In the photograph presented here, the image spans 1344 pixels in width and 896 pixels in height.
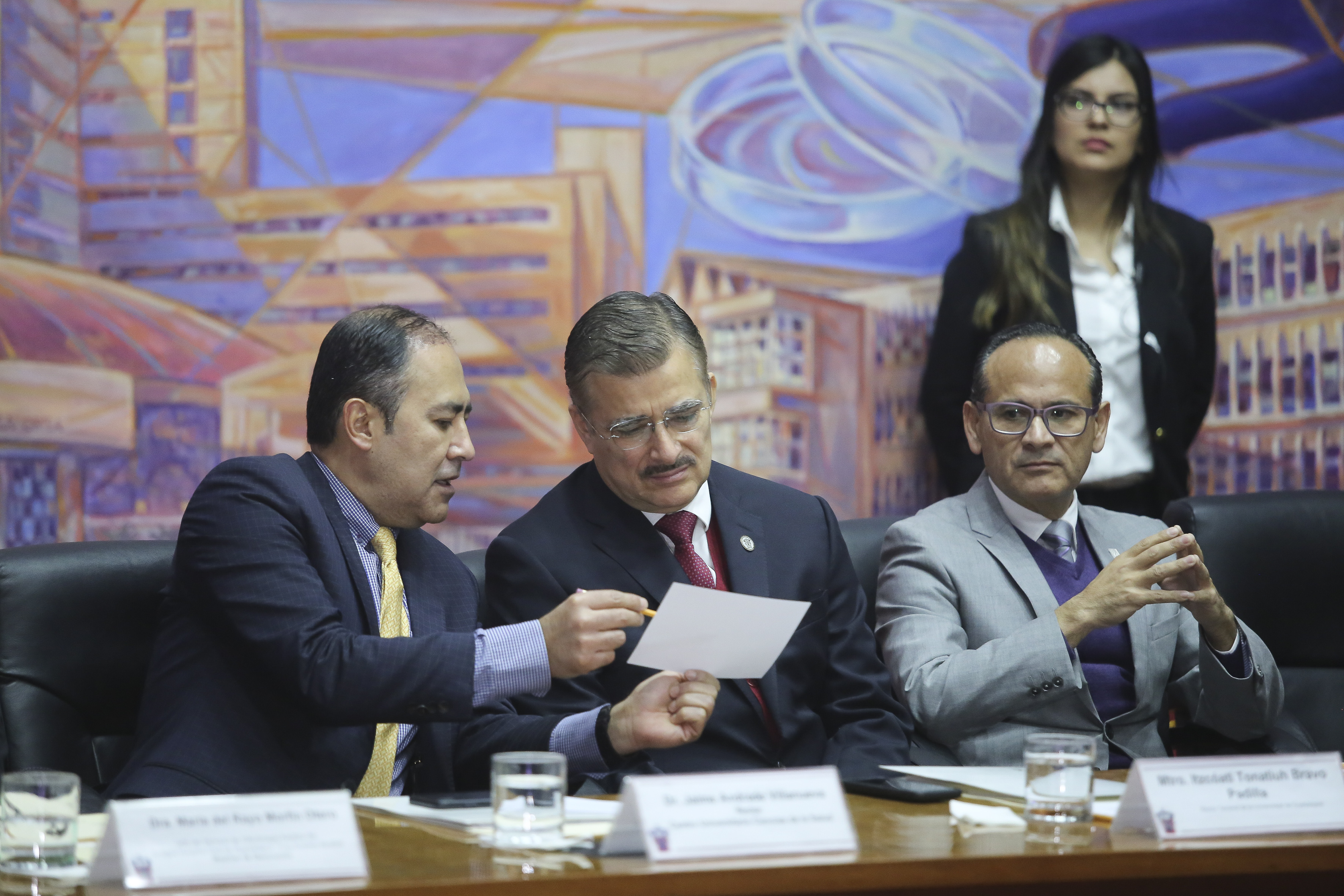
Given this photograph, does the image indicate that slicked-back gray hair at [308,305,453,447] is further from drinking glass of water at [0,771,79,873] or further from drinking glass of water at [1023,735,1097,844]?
drinking glass of water at [1023,735,1097,844]

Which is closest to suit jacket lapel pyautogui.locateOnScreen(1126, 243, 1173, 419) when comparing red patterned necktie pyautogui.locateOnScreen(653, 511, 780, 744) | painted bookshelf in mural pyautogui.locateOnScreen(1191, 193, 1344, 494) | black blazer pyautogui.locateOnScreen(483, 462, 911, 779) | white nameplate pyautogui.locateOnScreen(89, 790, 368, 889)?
painted bookshelf in mural pyautogui.locateOnScreen(1191, 193, 1344, 494)

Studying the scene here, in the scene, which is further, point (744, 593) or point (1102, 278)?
point (1102, 278)

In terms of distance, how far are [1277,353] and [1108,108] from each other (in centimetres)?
92

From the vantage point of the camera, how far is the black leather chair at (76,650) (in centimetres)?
226

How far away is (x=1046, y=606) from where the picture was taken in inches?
99.8

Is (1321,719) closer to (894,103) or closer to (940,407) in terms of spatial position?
(940,407)

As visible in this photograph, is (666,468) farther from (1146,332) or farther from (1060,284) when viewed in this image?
(1146,332)

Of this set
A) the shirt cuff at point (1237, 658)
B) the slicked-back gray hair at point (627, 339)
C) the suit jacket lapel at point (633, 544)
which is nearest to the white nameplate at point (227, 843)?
the suit jacket lapel at point (633, 544)

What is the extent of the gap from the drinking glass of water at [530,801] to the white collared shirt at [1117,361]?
7.32 ft

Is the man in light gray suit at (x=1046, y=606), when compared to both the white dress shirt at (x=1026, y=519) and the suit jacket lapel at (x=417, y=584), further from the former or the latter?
the suit jacket lapel at (x=417, y=584)

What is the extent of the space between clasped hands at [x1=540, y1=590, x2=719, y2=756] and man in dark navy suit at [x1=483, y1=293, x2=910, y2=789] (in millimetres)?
233

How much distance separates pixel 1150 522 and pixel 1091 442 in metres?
0.25

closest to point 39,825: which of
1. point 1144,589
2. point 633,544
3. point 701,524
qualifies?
point 633,544

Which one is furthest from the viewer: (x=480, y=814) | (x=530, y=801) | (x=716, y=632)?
(x=716, y=632)
